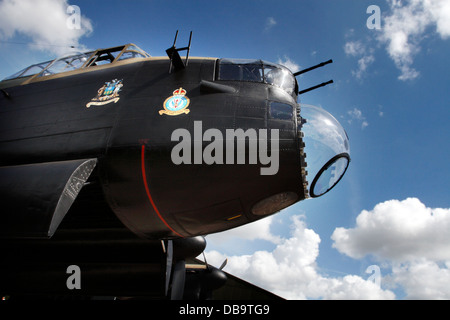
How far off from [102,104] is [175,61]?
1434mm

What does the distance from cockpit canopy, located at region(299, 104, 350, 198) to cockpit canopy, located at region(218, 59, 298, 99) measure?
2.23 feet

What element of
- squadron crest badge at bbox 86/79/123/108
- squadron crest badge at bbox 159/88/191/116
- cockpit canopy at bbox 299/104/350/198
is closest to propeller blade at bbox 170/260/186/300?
squadron crest badge at bbox 86/79/123/108

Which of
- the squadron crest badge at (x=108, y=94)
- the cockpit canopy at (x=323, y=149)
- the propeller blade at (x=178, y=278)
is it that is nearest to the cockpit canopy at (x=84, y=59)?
the squadron crest badge at (x=108, y=94)

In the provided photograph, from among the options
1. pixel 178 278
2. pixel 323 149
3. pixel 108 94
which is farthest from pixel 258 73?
pixel 178 278

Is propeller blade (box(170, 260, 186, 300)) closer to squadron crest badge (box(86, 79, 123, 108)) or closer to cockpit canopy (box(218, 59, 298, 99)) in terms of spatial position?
squadron crest badge (box(86, 79, 123, 108))

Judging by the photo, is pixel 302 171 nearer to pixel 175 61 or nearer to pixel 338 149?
pixel 338 149

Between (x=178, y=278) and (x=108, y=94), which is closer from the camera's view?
(x=108, y=94)

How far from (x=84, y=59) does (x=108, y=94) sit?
6.82 feet

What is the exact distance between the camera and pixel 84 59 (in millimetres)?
6750

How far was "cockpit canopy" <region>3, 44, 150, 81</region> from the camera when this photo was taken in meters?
6.40

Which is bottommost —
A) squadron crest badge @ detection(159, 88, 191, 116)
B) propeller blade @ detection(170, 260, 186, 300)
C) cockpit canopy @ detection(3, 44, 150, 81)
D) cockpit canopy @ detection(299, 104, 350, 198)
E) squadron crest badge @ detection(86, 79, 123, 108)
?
propeller blade @ detection(170, 260, 186, 300)

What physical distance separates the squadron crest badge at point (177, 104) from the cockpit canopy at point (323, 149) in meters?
1.74

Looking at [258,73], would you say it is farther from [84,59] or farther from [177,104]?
[84,59]
